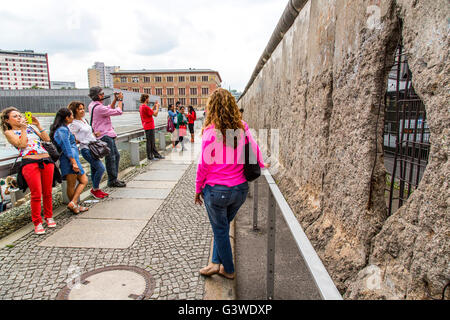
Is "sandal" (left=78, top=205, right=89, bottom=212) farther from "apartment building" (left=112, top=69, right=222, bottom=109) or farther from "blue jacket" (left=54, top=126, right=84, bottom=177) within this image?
"apartment building" (left=112, top=69, right=222, bottom=109)

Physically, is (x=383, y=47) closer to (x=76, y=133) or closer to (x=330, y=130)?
(x=330, y=130)

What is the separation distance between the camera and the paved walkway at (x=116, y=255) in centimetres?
253

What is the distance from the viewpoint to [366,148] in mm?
1493

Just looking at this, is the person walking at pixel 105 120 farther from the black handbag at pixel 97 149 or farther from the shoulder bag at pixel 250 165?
the shoulder bag at pixel 250 165

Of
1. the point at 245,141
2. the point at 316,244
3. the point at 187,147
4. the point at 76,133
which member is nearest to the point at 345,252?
the point at 316,244

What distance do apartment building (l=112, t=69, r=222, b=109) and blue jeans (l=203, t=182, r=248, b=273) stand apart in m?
103

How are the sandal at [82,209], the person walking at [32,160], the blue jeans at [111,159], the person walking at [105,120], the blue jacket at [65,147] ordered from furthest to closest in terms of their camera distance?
the blue jeans at [111,159], the person walking at [105,120], the sandal at [82,209], the blue jacket at [65,147], the person walking at [32,160]

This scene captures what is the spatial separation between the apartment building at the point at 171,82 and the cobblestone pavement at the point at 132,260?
334ft

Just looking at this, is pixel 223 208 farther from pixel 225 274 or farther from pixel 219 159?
pixel 225 274

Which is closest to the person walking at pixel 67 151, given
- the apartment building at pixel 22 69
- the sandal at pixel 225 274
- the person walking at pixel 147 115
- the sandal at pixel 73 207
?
the sandal at pixel 73 207

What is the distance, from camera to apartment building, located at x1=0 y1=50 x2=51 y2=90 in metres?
152

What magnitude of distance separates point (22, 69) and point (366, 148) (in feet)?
639

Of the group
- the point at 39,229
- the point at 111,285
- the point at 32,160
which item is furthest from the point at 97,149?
the point at 111,285

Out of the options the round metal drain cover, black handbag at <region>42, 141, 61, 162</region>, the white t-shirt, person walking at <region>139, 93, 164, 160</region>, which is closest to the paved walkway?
the round metal drain cover
